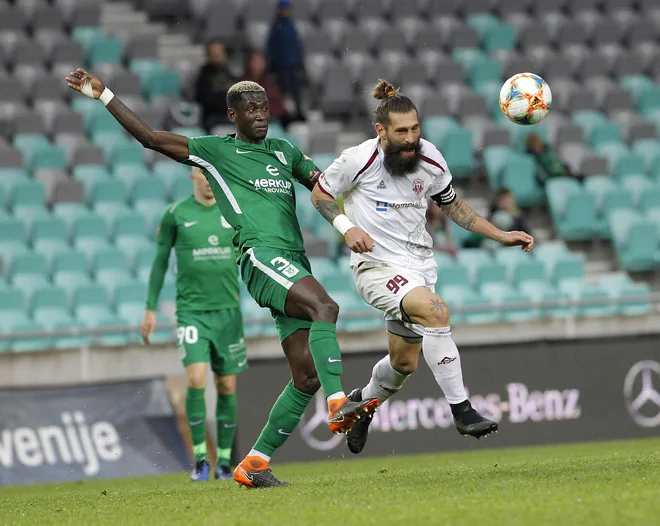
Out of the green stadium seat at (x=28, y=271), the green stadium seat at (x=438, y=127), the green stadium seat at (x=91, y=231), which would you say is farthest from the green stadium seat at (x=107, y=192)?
the green stadium seat at (x=438, y=127)

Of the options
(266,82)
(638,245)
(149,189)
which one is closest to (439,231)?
(638,245)

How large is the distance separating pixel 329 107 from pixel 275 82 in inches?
43.1

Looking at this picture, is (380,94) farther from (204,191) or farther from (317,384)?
(204,191)

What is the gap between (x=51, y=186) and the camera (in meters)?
16.1

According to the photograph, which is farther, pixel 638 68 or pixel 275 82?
pixel 638 68

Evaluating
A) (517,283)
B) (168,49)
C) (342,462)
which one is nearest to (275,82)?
(168,49)

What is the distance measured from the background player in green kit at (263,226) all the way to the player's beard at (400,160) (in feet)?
2.22

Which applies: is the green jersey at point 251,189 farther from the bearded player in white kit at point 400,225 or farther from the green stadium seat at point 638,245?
the green stadium seat at point 638,245

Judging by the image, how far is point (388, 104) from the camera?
7.47 meters

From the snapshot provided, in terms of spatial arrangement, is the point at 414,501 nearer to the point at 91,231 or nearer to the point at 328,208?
the point at 328,208

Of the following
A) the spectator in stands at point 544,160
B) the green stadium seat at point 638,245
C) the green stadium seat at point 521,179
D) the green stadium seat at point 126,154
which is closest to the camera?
the green stadium seat at point 638,245

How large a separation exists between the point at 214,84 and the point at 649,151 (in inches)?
278

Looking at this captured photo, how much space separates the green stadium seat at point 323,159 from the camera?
1664 cm

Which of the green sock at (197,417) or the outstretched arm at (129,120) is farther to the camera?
the green sock at (197,417)
